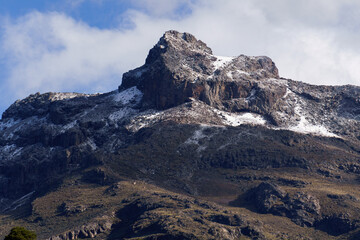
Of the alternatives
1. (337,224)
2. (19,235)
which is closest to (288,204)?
(337,224)

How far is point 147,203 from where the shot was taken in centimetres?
16000

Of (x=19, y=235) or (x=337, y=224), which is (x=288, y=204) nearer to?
(x=337, y=224)

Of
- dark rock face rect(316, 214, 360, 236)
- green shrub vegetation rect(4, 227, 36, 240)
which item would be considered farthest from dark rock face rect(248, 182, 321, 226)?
green shrub vegetation rect(4, 227, 36, 240)

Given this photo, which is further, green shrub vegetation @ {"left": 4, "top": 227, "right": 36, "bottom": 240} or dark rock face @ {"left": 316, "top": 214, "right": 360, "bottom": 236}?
dark rock face @ {"left": 316, "top": 214, "right": 360, "bottom": 236}

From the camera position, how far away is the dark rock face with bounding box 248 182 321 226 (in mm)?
163750

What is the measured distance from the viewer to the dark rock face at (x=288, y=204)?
6447 inches

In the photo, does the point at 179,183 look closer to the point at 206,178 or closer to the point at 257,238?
the point at 206,178

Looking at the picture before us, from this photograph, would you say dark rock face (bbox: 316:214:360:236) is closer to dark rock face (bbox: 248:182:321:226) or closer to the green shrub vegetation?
dark rock face (bbox: 248:182:321:226)

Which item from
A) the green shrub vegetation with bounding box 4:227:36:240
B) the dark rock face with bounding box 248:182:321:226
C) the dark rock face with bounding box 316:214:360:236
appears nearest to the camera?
the green shrub vegetation with bounding box 4:227:36:240

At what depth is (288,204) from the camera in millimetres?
167625

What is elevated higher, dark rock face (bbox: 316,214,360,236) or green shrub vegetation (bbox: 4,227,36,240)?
dark rock face (bbox: 316,214,360,236)

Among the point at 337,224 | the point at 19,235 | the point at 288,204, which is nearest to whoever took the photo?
the point at 19,235

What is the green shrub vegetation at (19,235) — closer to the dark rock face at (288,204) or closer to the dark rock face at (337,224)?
the dark rock face at (288,204)

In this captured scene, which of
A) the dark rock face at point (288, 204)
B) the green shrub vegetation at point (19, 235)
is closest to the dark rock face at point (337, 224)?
the dark rock face at point (288, 204)
